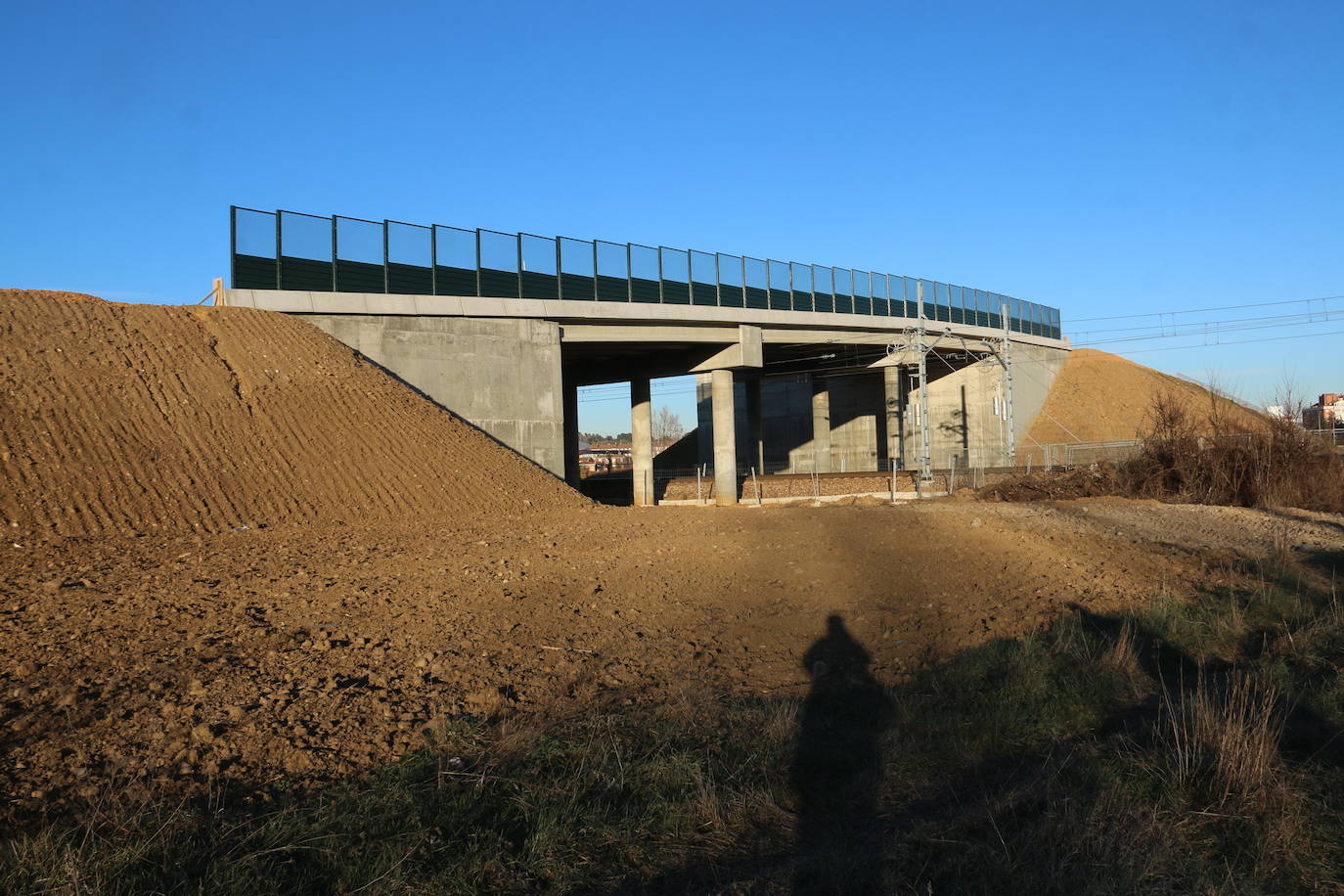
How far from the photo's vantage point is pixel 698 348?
3344cm

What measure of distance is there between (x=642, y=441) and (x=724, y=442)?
3.77 meters

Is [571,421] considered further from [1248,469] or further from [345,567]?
[345,567]

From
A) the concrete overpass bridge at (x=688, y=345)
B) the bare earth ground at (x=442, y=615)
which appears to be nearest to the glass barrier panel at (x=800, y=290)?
the concrete overpass bridge at (x=688, y=345)

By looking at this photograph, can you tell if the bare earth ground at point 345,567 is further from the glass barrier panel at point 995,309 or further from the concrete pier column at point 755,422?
the glass barrier panel at point 995,309

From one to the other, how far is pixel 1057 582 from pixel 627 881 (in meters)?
7.65

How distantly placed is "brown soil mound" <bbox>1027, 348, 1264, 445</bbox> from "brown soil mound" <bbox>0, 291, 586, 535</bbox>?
126 ft

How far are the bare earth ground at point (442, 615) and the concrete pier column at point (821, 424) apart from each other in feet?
114

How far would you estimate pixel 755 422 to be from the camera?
45.8 m

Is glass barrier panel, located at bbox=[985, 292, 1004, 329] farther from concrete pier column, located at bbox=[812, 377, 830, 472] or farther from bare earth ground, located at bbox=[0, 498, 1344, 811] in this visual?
bare earth ground, located at bbox=[0, 498, 1344, 811]

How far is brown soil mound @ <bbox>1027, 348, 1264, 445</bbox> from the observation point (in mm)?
50438

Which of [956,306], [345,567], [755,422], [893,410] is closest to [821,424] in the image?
[893,410]

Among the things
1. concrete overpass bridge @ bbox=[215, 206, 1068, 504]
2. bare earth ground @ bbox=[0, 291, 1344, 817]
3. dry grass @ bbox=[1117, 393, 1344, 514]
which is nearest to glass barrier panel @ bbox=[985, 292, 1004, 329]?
concrete overpass bridge @ bbox=[215, 206, 1068, 504]

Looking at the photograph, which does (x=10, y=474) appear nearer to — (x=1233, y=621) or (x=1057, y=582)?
→ (x=1057, y=582)

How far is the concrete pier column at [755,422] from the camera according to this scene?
4500 cm
